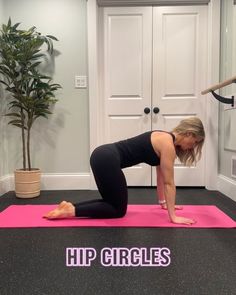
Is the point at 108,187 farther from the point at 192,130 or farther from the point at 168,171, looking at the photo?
the point at 192,130

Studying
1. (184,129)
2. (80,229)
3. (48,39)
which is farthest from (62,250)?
(48,39)

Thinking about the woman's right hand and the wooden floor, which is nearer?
the wooden floor

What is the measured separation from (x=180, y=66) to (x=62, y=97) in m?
1.28

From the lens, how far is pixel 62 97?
10.4 feet

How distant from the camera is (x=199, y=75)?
3.19m

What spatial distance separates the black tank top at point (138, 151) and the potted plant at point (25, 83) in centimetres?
117

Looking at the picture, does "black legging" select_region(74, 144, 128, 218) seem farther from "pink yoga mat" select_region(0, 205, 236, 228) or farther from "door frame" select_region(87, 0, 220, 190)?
"door frame" select_region(87, 0, 220, 190)

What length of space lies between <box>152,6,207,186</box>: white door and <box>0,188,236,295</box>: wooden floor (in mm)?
1599

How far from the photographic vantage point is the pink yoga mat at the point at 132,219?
197 cm

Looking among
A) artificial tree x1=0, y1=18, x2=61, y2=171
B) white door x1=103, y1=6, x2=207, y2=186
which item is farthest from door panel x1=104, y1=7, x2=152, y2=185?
artificial tree x1=0, y1=18, x2=61, y2=171

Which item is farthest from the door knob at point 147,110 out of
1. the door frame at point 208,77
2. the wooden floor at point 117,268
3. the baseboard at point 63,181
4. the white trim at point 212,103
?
the wooden floor at point 117,268

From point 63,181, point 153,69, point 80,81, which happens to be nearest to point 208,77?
point 153,69

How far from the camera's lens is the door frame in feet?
10.1

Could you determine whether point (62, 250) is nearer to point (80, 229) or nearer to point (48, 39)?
point (80, 229)
